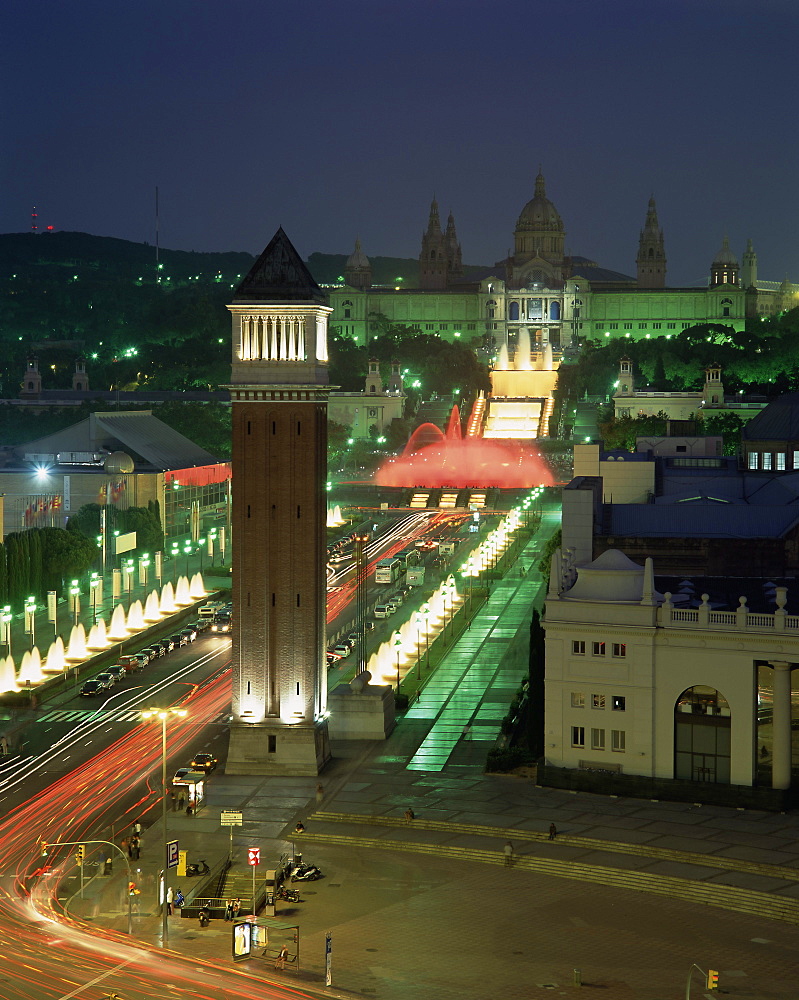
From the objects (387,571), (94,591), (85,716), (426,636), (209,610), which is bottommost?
(85,716)

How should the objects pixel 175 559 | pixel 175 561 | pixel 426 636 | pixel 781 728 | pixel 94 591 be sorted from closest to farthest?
1. pixel 781 728
2. pixel 426 636
3. pixel 94 591
4. pixel 175 561
5. pixel 175 559

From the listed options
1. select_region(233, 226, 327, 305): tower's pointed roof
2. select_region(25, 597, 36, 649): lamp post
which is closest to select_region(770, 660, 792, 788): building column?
select_region(233, 226, 327, 305): tower's pointed roof

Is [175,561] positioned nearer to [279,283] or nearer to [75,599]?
[75,599]

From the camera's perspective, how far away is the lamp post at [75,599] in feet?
345

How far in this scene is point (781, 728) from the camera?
6431 cm

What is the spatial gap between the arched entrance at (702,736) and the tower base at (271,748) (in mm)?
16267

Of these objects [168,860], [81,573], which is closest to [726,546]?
[168,860]

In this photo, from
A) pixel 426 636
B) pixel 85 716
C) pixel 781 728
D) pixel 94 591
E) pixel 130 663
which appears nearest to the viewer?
pixel 781 728

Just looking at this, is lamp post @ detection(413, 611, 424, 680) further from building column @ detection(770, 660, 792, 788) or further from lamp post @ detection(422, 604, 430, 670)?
building column @ detection(770, 660, 792, 788)

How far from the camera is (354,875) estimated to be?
5731cm

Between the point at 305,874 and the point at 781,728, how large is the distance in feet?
69.3

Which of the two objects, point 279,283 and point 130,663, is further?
point 130,663

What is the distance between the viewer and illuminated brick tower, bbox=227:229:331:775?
7138cm

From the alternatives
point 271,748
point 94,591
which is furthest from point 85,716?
point 94,591
